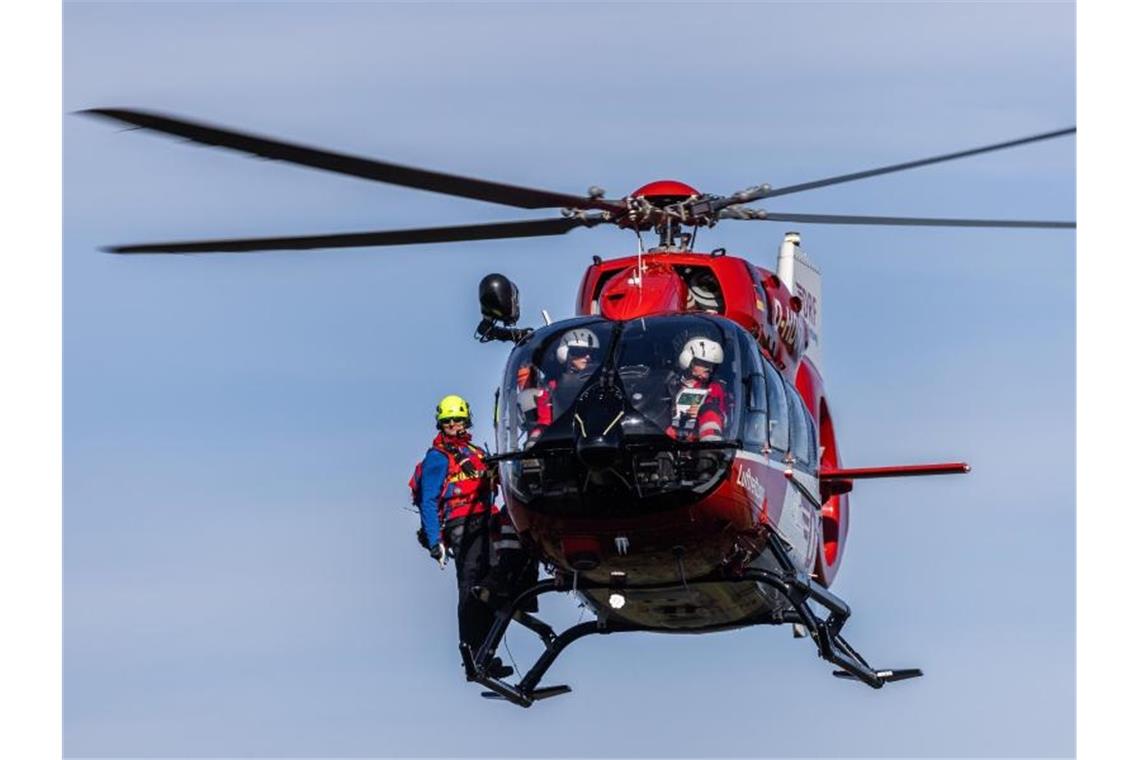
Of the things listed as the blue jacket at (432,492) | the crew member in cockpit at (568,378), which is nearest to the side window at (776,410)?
the crew member in cockpit at (568,378)

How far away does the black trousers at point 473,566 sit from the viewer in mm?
19109

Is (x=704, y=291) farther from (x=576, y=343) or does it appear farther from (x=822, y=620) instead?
(x=822, y=620)

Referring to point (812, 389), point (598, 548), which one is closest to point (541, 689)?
point (598, 548)

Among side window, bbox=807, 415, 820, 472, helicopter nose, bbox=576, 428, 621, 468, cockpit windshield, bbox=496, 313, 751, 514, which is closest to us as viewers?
helicopter nose, bbox=576, 428, 621, 468

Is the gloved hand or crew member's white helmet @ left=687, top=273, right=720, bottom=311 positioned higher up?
crew member's white helmet @ left=687, top=273, right=720, bottom=311

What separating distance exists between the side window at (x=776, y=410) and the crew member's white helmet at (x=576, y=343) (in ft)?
4.94

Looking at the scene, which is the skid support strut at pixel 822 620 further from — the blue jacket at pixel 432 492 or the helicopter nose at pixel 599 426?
the blue jacket at pixel 432 492

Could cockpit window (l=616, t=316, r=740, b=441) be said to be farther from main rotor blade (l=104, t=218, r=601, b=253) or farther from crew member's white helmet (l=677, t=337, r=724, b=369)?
main rotor blade (l=104, t=218, r=601, b=253)

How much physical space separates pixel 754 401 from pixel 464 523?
2.99 meters

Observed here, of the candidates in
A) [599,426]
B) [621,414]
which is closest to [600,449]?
[599,426]

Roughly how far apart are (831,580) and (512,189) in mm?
5984

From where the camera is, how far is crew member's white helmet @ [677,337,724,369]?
56.3ft

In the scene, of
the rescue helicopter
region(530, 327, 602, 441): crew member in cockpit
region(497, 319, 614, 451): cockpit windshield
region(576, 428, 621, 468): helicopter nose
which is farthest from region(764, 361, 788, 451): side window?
region(576, 428, 621, 468): helicopter nose

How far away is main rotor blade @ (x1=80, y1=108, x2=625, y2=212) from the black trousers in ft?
9.63
